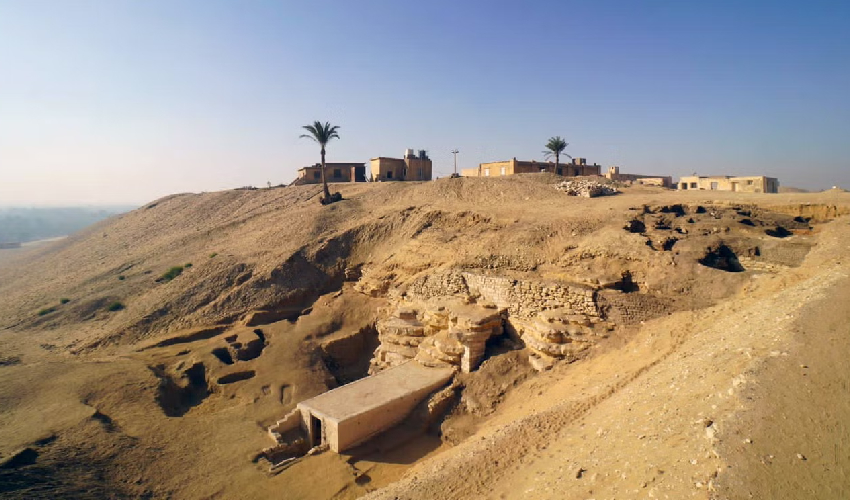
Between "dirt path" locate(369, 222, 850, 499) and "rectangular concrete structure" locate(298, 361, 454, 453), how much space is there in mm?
2178

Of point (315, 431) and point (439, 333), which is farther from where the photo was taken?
point (439, 333)

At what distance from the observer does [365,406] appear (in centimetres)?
1034

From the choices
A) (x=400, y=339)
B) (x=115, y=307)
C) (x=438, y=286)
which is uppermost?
(x=438, y=286)

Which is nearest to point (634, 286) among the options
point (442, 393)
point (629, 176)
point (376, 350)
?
point (442, 393)

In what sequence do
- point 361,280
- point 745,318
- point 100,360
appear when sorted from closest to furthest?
point 745,318 → point 100,360 → point 361,280

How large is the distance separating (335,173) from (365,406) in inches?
1130

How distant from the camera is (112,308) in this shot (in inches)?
707

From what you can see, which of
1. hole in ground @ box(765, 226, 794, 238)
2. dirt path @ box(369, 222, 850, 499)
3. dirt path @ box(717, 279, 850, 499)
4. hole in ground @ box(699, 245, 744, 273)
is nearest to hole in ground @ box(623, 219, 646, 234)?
hole in ground @ box(699, 245, 744, 273)

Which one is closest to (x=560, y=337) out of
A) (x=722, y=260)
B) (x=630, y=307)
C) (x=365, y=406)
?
(x=630, y=307)

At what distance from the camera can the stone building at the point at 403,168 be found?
33.0 meters

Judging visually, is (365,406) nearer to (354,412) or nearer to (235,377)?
(354,412)

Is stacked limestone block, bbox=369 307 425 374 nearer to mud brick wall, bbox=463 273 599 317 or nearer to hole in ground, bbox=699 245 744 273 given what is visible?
mud brick wall, bbox=463 273 599 317

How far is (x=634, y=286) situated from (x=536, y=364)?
3.01 metres

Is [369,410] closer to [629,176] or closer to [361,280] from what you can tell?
[361,280]
